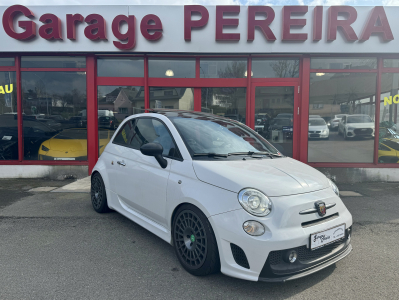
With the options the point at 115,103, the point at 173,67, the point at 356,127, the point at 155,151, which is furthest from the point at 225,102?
the point at 155,151

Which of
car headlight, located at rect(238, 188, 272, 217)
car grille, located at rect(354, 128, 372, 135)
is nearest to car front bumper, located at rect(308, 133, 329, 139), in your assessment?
car grille, located at rect(354, 128, 372, 135)

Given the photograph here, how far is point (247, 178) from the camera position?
2.66 metres

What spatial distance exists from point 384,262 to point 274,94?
5281mm

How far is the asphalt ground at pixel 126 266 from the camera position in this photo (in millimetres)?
2570

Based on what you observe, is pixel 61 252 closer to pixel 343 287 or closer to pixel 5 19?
pixel 343 287

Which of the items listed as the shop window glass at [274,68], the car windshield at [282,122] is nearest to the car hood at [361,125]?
the car windshield at [282,122]

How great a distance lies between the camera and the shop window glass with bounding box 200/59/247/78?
7.74 metres

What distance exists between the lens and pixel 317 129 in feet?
25.5

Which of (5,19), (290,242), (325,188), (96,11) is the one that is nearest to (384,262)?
(325,188)

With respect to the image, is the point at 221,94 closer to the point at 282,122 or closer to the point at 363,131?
the point at 282,122

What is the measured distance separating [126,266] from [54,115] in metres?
6.16

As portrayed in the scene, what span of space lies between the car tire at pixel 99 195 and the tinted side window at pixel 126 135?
0.70 meters

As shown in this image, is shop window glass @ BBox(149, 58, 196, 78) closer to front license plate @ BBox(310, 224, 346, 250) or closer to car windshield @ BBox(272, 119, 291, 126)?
car windshield @ BBox(272, 119, 291, 126)

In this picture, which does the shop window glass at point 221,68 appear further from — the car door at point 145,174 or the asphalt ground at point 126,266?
the asphalt ground at point 126,266
